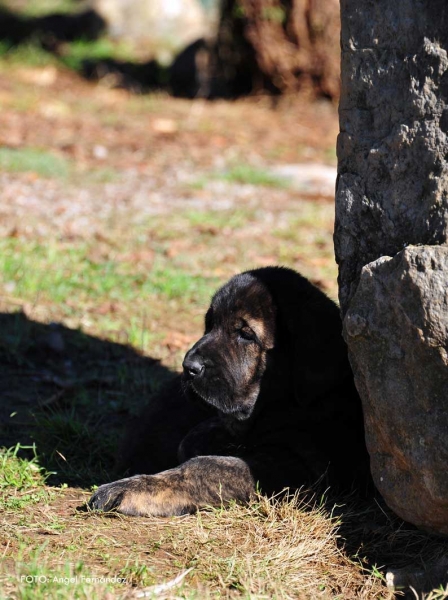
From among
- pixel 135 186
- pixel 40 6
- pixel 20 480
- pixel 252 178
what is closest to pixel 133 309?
pixel 20 480

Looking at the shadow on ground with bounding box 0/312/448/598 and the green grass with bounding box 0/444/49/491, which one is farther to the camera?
the green grass with bounding box 0/444/49/491

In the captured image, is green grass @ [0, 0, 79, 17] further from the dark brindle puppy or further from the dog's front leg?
the dog's front leg

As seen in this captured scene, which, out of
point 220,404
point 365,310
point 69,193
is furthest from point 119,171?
point 365,310

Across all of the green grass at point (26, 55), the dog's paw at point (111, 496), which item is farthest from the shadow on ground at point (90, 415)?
the green grass at point (26, 55)

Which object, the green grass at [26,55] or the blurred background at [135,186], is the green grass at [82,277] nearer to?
the blurred background at [135,186]

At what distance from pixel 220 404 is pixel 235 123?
1124 centimetres

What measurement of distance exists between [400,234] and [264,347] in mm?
1144

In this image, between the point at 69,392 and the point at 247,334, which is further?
the point at 69,392

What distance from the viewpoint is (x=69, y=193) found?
10531 millimetres

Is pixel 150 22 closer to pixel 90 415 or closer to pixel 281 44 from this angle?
pixel 281 44

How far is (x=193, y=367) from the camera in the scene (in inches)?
182

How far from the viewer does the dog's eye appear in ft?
15.7

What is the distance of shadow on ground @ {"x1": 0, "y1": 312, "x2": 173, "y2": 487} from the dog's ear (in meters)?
1.36

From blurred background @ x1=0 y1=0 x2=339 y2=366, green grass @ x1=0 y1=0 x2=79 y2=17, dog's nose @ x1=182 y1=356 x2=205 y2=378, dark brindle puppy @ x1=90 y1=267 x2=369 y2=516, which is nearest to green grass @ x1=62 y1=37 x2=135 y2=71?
blurred background @ x1=0 y1=0 x2=339 y2=366
